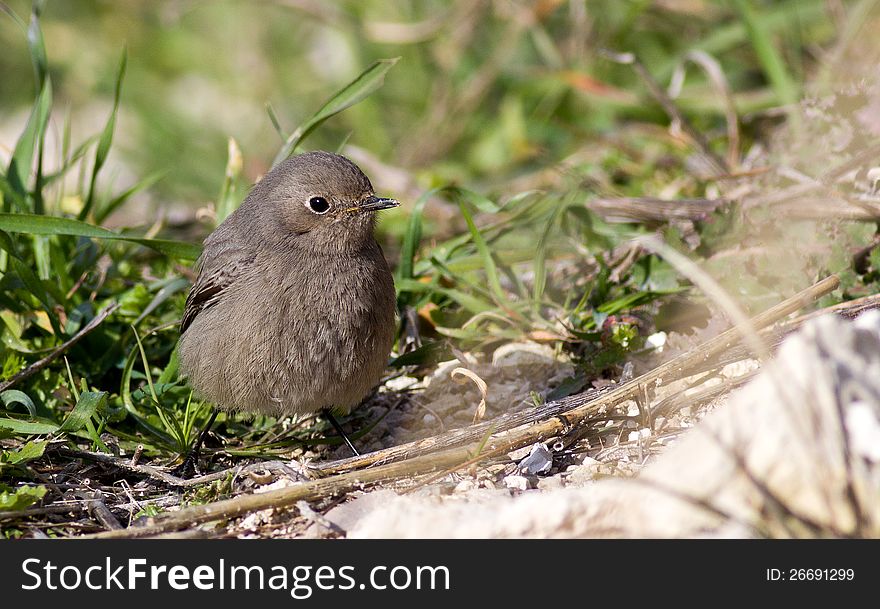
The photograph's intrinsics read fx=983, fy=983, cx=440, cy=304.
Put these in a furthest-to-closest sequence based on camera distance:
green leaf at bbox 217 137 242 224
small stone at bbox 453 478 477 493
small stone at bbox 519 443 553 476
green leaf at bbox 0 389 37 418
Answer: green leaf at bbox 217 137 242 224 → green leaf at bbox 0 389 37 418 → small stone at bbox 519 443 553 476 → small stone at bbox 453 478 477 493

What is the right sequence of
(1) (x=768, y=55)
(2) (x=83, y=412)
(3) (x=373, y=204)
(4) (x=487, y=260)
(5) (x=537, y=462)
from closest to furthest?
(5) (x=537, y=462)
(2) (x=83, y=412)
(3) (x=373, y=204)
(4) (x=487, y=260)
(1) (x=768, y=55)

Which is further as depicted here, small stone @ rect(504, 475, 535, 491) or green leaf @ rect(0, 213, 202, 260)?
green leaf @ rect(0, 213, 202, 260)

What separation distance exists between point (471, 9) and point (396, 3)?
0.82 metres

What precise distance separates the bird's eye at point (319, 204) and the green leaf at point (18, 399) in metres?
1.58

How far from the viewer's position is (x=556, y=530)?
9.79 ft

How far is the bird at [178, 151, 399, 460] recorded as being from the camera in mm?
4410

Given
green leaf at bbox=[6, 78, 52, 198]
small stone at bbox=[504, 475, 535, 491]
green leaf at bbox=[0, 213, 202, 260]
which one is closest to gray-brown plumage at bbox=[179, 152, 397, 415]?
green leaf at bbox=[0, 213, 202, 260]

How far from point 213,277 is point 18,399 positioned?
105 cm

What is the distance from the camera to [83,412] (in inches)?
171

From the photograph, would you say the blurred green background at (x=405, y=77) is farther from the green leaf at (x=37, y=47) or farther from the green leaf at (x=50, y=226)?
the green leaf at (x=50, y=226)

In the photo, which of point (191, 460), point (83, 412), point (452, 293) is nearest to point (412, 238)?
point (452, 293)

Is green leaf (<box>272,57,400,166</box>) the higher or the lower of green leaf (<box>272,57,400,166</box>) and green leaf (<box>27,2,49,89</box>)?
the lower

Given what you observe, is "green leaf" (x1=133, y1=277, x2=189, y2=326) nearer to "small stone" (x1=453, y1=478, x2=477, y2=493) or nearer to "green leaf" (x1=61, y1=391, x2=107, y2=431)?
"green leaf" (x1=61, y1=391, x2=107, y2=431)

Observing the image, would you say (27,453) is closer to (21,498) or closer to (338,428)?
(21,498)
